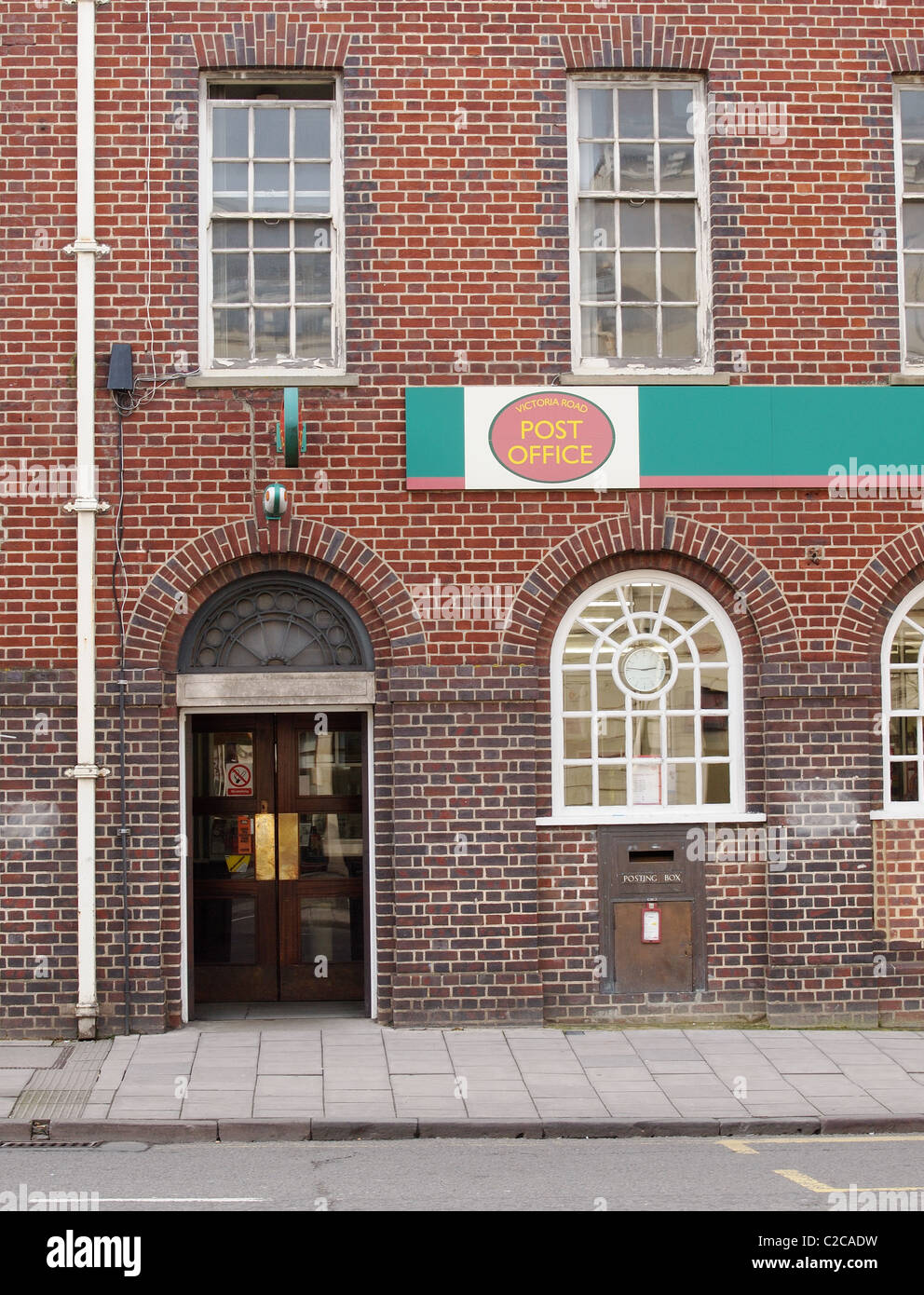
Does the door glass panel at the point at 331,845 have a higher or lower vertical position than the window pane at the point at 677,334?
lower

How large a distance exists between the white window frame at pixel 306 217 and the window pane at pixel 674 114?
254 cm

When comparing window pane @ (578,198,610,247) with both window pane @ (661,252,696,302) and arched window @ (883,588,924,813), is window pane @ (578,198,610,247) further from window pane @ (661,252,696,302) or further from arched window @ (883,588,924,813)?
arched window @ (883,588,924,813)

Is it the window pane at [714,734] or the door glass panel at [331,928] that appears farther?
the door glass panel at [331,928]

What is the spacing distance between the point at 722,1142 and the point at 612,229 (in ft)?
22.8

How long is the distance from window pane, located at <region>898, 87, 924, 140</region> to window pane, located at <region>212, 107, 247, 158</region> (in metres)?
5.27

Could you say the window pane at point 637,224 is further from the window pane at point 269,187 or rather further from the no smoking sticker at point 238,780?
the no smoking sticker at point 238,780

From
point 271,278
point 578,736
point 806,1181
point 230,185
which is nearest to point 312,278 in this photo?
point 271,278

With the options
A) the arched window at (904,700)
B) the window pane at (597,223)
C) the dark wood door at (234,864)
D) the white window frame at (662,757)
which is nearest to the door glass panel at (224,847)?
the dark wood door at (234,864)

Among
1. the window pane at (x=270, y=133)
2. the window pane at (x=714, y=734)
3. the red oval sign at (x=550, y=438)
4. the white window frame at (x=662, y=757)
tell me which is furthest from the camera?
the window pane at (x=714, y=734)

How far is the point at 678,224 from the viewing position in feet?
38.7

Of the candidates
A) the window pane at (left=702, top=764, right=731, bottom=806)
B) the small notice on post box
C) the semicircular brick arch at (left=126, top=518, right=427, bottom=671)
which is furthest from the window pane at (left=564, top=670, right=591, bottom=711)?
the small notice on post box

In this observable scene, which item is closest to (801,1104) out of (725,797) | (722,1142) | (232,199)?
(722,1142)

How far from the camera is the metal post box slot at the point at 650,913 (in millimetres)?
11352

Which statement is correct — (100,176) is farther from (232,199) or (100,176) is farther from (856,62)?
(856,62)
